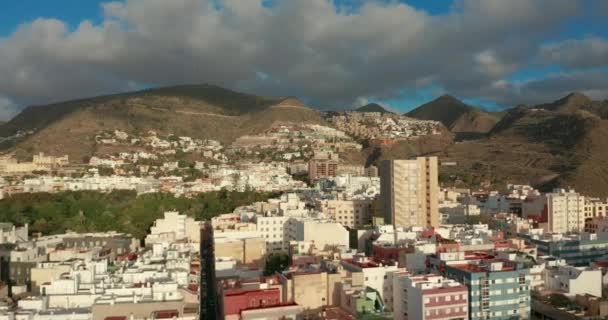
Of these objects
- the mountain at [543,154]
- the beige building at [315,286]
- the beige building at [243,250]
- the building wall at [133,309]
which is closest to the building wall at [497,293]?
the beige building at [315,286]

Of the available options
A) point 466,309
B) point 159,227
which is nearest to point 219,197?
point 159,227

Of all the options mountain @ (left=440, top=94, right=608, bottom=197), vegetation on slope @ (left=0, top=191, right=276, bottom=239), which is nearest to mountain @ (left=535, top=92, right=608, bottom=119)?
mountain @ (left=440, top=94, right=608, bottom=197)

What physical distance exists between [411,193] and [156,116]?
48.8 m

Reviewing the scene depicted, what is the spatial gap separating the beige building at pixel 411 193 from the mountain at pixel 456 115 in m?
77.6

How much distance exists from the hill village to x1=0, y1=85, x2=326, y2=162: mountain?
17.6m

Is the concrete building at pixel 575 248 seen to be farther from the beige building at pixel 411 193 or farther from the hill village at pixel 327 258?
the beige building at pixel 411 193

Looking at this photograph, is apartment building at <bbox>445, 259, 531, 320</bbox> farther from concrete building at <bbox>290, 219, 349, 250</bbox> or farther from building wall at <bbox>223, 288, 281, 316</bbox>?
concrete building at <bbox>290, 219, 349, 250</bbox>

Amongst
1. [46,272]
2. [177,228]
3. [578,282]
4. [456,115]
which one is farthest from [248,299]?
[456,115]

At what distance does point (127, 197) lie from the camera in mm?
38031

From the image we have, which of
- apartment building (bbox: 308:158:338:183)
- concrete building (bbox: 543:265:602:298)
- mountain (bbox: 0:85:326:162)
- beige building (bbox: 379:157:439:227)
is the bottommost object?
concrete building (bbox: 543:265:602:298)

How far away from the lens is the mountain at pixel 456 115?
392 feet

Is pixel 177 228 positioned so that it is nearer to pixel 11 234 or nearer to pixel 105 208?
pixel 11 234

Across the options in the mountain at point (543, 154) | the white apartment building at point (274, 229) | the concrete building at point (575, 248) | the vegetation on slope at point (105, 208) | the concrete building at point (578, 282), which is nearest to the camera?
the concrete building at point (578, 282)

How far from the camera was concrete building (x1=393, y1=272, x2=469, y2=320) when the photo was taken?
14.8 meters
